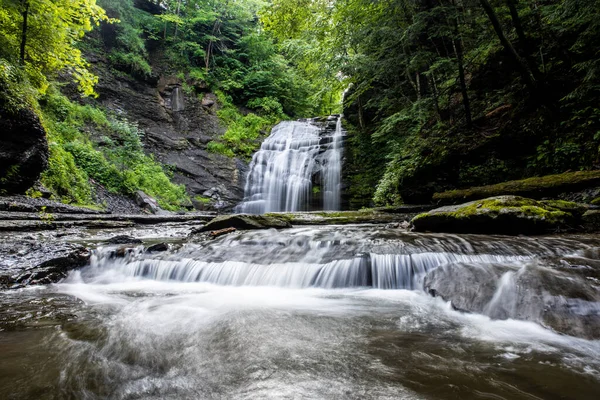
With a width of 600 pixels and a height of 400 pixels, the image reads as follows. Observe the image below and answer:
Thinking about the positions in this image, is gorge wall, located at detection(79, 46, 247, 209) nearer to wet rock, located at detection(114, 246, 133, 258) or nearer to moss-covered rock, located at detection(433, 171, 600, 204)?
wet rock, located at detection(114, 246, 133, 258)

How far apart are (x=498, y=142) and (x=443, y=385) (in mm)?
8611

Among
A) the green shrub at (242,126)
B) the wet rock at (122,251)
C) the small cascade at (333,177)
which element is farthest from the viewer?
the green shrub at (242,126)

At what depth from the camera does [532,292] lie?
2.66m

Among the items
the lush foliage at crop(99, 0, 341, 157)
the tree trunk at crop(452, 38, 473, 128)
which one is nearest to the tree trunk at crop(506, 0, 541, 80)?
the tree trunk at crop(452, 38, 473, 128)

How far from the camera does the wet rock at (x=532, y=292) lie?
7.48 feet

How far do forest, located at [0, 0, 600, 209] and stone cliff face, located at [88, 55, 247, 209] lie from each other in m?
1.08

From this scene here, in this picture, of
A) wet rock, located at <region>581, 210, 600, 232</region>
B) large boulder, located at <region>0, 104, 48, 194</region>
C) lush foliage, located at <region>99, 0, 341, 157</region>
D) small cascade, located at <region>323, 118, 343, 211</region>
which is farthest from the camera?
lush foliage, located at <region>99, 0, 341, 157</region>

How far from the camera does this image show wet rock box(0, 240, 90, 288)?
145 inches

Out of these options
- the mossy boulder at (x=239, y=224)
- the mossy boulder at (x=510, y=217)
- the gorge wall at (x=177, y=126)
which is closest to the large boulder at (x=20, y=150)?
the mossy boulder at (x=239, y=224)

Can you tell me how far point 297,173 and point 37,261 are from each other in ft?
43.4

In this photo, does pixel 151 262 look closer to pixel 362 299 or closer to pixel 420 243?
pixel 362 299

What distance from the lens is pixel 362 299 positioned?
3.50 metres

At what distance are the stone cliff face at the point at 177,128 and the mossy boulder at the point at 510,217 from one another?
12540 millimetres

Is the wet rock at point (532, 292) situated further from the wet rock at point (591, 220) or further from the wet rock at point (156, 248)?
the wet rock at point (156, 248)
